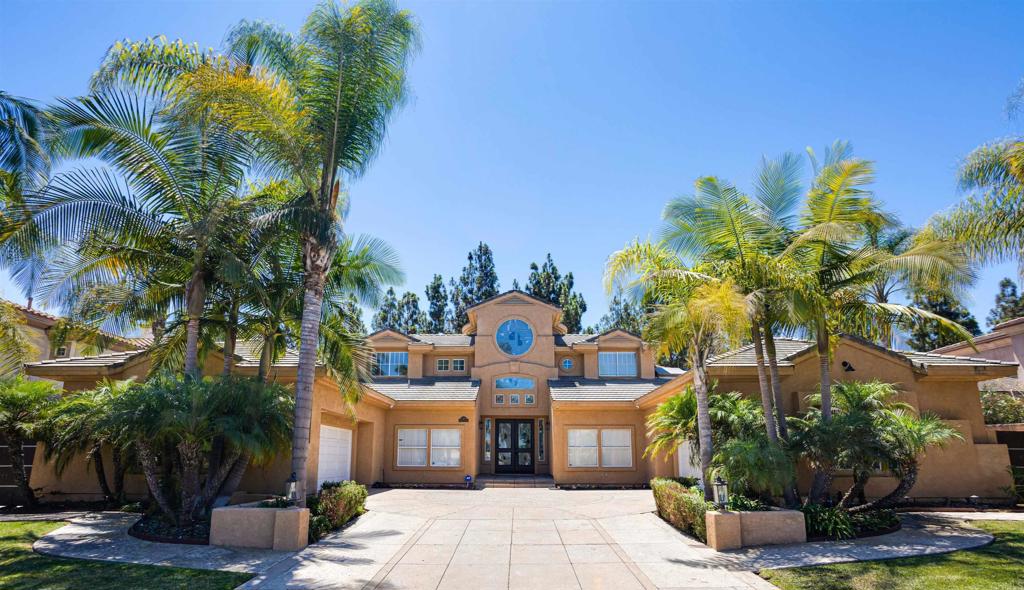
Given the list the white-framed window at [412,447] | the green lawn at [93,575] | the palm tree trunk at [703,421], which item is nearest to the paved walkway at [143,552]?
the green lawn at [93,575]

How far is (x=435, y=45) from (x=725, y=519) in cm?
1105

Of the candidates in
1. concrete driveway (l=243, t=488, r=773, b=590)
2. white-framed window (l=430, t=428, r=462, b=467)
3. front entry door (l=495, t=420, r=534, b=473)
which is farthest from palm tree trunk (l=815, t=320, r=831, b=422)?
front entry door (l=495, t=420, r=534, b=473)

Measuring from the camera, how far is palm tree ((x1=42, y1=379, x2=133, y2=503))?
1002 centimetres

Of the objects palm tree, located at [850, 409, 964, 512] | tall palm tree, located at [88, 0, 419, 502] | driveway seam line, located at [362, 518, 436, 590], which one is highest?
tall palm tree, located at [88, 0, 419, 502]

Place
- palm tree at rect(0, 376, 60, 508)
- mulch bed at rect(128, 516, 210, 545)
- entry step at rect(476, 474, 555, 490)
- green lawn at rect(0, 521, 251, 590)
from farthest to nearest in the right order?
entry step at rect(476, 474, 555, 490) → palm tree at rect(0, 376, 60, 508) → mulch bed at rect(128, 516, 210, 545) → green lawn at rect(0, 521, 251, 590)

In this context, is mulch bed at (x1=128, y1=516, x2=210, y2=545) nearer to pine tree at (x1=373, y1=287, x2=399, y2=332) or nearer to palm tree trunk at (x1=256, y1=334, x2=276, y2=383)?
palm tree trunk at (x1=256, y1=334, x2=276, y2=383)

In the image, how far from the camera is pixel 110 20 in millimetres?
11359

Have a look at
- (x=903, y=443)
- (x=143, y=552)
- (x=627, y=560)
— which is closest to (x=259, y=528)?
(x=143, y=552)

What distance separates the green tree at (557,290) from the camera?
40.3 metres

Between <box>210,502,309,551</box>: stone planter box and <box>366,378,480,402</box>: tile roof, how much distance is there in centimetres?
1062

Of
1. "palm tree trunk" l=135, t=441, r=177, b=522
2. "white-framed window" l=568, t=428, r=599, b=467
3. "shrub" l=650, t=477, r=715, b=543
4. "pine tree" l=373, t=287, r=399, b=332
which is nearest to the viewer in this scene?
"shrub" l=650, t=477, r=715, b=543

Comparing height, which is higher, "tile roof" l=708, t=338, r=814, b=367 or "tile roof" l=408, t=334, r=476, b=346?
"tile roof" l=408, t=334, r=476, b=346

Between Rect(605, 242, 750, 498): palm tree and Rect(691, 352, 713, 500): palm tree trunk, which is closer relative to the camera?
Rect(605, 242, 750, 498): palm tree

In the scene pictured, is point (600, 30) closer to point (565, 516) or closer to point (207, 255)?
point (207, 255)
